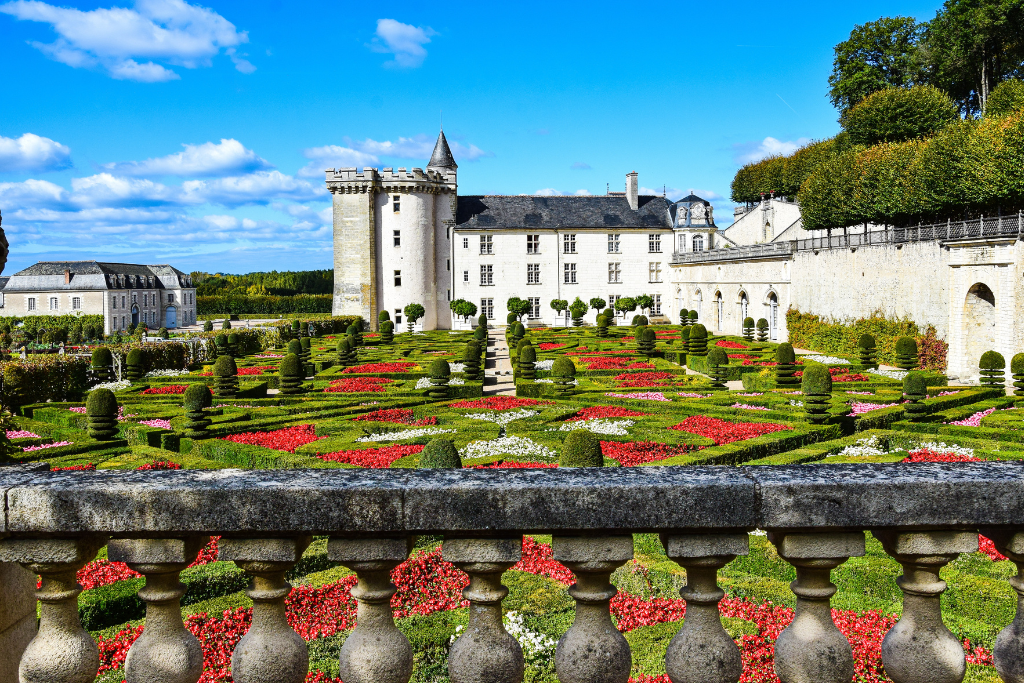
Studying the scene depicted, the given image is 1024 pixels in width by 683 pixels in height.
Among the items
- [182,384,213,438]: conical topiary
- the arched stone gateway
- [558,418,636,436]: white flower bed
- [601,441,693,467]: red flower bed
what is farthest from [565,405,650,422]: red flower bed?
the arched stone gateway

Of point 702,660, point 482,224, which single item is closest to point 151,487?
point 702,660

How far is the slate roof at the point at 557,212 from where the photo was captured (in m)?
Answer: 50.9

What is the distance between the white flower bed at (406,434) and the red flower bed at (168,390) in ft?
26.4

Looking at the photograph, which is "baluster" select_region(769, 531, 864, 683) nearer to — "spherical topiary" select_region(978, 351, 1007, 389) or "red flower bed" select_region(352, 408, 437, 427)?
"red flower bed" select_region(352, 408, 437, 427)

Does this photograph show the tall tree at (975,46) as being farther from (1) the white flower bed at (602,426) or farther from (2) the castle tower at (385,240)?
(1) the white flower bed at (602,426)

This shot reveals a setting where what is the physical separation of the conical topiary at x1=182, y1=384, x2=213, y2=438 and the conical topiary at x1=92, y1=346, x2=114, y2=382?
10.2 metres

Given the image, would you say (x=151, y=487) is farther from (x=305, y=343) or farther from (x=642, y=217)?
(x=642, y=217)

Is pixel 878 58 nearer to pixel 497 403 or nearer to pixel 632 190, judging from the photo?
pixel 632 190

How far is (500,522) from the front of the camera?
6.64 feet

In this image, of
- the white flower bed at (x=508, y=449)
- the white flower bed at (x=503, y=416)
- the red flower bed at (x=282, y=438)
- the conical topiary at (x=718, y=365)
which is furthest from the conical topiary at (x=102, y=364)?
the conical topiary at (x=718, y=365)

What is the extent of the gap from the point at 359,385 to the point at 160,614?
18.7 metres

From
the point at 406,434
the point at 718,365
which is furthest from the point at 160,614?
the point at 718,365

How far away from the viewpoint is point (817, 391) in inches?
540

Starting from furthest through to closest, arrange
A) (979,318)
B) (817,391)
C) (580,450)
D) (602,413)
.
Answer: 1. (979,318)
2. (602,413)
3. (817,391)
4. (580,450)
